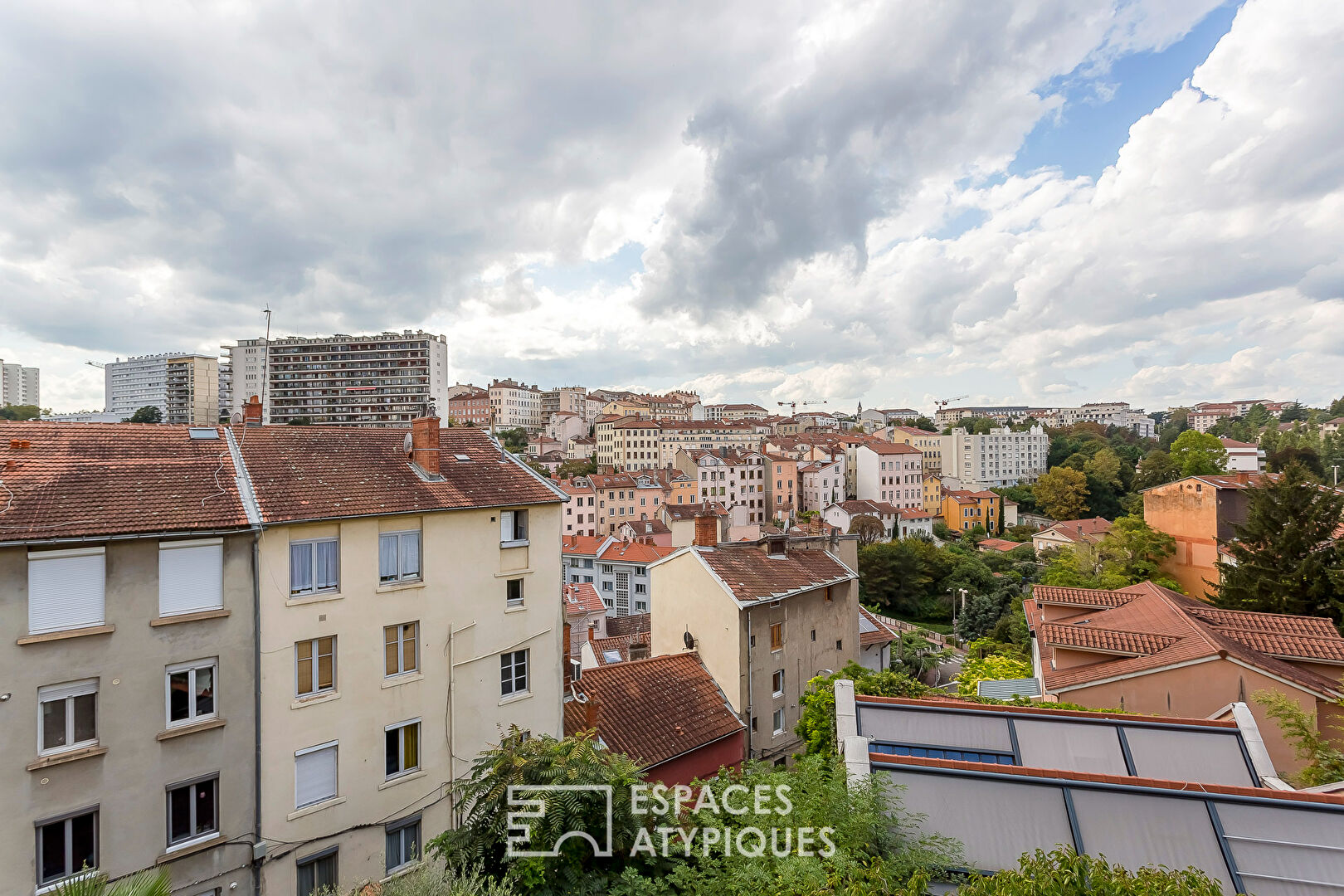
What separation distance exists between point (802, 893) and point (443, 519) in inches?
425

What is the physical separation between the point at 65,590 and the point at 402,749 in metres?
6.51

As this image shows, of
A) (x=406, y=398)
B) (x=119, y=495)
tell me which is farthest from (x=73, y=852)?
(x=406, y=398)

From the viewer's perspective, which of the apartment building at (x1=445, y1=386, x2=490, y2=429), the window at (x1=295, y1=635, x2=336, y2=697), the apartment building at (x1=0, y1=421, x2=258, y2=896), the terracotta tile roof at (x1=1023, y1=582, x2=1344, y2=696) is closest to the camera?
the apartment building at (x1=0, y1=421, x2=258, y2=896)

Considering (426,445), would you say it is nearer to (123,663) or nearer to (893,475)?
(123,663)

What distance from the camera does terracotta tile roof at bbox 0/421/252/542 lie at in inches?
375

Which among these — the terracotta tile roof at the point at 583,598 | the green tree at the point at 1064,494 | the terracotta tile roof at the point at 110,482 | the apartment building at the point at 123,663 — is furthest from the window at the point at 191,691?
the green tree at the point at 1064,494

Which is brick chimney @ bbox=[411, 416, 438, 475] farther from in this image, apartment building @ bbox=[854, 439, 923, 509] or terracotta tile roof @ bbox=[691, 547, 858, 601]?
apartment building @ bbox=[854, 439, 923, 509]

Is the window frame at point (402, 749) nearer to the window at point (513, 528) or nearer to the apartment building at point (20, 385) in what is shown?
the window at point (513, 528)

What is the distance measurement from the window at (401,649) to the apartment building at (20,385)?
105848 mm

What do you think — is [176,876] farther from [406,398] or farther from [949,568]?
[406,398]

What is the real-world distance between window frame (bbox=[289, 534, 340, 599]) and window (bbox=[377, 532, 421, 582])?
→ 2.55 feet

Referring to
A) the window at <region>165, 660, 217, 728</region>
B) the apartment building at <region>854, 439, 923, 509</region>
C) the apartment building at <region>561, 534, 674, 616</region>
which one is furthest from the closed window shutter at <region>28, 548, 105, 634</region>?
the apartment building at <region>854, 439, 923, 509</region>

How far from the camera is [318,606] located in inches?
470

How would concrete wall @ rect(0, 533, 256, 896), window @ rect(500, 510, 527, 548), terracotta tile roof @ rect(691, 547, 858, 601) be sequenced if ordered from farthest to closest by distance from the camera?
terracotta tile roof @ rect(691, 547, 858, 601) < window @ rect(500, 510, 527, 548) < concrete wall @ rect(0, 533, 256, 896)
